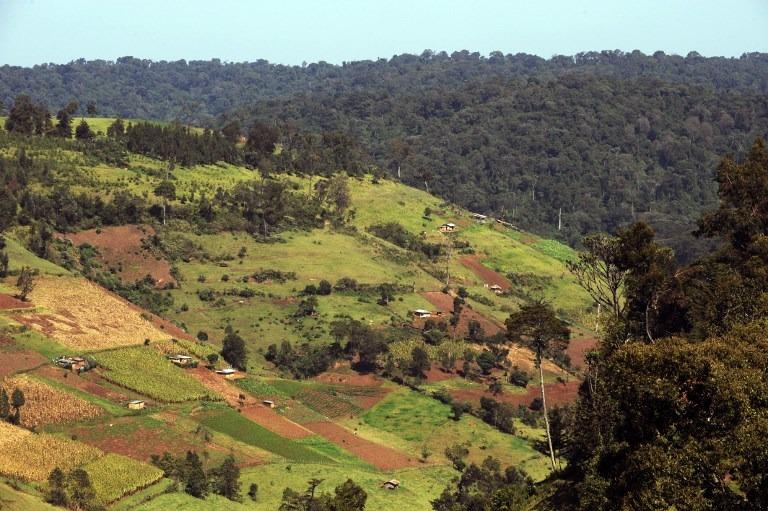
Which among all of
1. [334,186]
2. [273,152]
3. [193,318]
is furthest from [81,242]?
[273,152]

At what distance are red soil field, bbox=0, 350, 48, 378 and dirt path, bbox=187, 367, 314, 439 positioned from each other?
10.7 m

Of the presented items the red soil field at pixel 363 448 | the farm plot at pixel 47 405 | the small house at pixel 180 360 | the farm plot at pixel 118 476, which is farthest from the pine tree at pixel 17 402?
the red soil field at pixel 363 448

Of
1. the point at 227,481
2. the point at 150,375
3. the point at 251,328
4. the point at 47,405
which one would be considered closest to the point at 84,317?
the point at 150,375

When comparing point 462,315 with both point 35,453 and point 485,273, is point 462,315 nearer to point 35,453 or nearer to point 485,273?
point 485,273

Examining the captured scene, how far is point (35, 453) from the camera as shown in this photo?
50719 millimetres

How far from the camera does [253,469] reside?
188ft

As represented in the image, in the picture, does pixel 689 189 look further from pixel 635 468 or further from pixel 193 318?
pixel 635 468

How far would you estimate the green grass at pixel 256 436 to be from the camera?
60938 millimetres

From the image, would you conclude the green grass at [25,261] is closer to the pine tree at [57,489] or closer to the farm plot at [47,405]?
the farm plot at [47,405]

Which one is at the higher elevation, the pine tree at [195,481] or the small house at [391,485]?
the pine tree at [195,481]

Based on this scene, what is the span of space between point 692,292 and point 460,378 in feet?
97.3

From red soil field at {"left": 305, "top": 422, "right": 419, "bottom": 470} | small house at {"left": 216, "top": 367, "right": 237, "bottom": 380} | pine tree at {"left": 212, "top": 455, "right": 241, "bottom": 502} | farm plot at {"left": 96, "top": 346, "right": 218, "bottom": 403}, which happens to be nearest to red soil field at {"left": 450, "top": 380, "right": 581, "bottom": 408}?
red soil field at {"left": 305, "top": 422, "right": 419, "bottom": 470}

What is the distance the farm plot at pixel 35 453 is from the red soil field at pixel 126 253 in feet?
129

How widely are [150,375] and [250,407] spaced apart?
6623 mm
